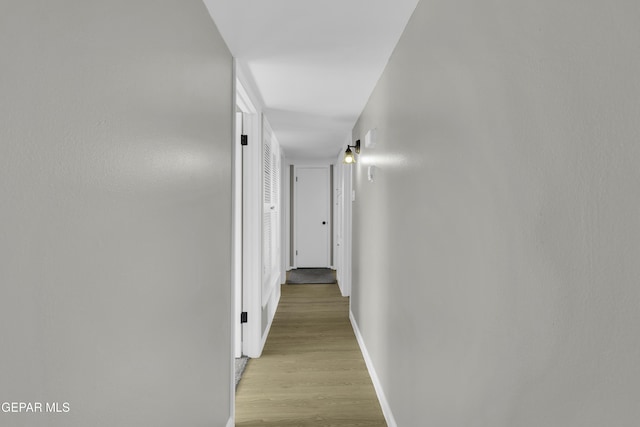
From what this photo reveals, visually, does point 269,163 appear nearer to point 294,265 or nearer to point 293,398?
point 293,398

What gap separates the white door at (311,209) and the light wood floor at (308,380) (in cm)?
321

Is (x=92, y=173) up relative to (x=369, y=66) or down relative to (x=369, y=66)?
down

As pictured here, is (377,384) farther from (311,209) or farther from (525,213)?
(311,209)

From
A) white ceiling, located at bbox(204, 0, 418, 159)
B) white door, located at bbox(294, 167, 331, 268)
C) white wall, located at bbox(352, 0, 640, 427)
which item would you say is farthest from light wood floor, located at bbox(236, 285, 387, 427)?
white door, located at bbox(294, 167, 331, 268)

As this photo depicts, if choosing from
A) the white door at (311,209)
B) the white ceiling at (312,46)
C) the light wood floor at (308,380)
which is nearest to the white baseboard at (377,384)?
the light wood floor at (308,380)

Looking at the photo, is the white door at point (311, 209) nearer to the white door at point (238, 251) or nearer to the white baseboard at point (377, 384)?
the white baseboard at point (377, 384)

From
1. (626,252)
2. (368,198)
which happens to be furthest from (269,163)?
(626,252)

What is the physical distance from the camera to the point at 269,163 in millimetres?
4195

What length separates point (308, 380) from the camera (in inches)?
113

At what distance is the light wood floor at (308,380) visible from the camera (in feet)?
7.80

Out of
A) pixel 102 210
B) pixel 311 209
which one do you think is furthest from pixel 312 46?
pixel 311 209

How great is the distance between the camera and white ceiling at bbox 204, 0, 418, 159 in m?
1.75

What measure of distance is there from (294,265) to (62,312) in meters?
7.02

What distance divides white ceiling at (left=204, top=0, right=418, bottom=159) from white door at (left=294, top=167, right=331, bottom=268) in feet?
13.0
